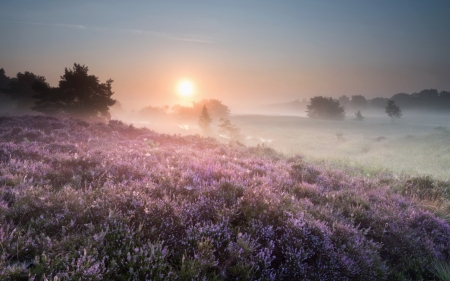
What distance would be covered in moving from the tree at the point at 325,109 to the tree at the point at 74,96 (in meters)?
89.3

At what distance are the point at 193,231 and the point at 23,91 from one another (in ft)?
151

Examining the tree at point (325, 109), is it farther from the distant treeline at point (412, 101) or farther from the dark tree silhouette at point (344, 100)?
the dark tree silhouette at point (344, 100)

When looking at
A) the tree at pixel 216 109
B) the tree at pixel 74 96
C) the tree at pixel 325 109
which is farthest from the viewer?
the tree at pixel 216 109

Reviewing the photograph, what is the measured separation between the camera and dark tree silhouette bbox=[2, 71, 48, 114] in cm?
3647

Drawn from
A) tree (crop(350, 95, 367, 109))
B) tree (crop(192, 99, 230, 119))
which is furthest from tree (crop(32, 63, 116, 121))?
tree (crop(350, 95, 367, 109))

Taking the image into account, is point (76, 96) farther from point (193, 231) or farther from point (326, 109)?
point (326, 109)

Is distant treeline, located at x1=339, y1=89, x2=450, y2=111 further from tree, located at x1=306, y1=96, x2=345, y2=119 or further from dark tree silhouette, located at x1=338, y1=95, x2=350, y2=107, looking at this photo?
tree, located at x1=306, y1=96, x2=345, y2=119

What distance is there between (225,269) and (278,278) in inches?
32.6

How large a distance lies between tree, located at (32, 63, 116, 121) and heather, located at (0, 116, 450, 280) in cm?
2476

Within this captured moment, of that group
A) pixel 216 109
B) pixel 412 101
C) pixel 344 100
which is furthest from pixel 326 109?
pixel 412 101

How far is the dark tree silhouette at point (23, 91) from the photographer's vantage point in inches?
1436

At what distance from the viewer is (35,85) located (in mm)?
27969

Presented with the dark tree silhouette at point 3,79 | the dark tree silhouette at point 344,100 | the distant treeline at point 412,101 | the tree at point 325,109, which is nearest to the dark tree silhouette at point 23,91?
the dark tree silhouette at point 3,79

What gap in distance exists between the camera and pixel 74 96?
2886cm
